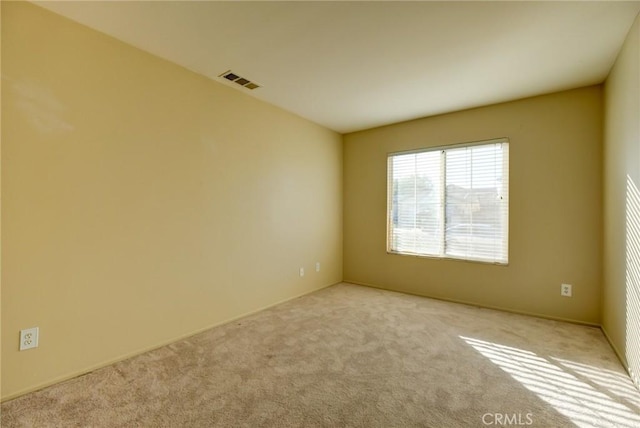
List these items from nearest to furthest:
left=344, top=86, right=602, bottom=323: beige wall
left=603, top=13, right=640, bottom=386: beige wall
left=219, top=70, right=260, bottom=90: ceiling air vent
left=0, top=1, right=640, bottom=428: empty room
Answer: left=0, top=1, right=640, bottom=428: empty room < left=603, top=13, right=640, bottom=386: beige wall < left=219, top=70, right=260, bottom=90: ceiling air vent < left=344, top=86, right=602, bottom=323: beige wall

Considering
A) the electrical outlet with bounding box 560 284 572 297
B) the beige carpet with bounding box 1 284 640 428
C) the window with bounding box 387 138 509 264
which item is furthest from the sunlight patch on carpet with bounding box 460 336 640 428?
the window with bounding box 387 138 509 264

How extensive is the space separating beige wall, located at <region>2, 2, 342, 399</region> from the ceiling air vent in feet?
0.53

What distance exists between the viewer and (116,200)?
218cm

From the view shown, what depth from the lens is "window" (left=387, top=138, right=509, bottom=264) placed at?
11.2 ft

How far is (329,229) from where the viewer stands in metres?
4.45

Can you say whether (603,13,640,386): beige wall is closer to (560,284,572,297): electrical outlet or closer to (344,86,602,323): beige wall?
(344,86,602,323): beige wall

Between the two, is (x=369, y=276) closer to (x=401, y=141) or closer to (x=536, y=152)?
(x=401, y=141)

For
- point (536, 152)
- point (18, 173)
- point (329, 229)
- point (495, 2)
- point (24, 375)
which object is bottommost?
point (24, 375)

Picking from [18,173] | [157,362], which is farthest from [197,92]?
[157,362]

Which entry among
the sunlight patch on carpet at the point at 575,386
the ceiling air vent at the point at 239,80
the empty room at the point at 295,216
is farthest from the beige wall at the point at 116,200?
the sunlight patch on carpet at the point at 575,386

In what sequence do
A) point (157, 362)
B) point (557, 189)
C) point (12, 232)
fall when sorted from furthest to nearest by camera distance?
point (557, 189)
point (157, 362)
point (12, 232)

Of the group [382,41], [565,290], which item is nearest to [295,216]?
[382,41]

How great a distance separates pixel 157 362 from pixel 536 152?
4180 millimetres

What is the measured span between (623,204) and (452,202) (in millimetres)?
1628
